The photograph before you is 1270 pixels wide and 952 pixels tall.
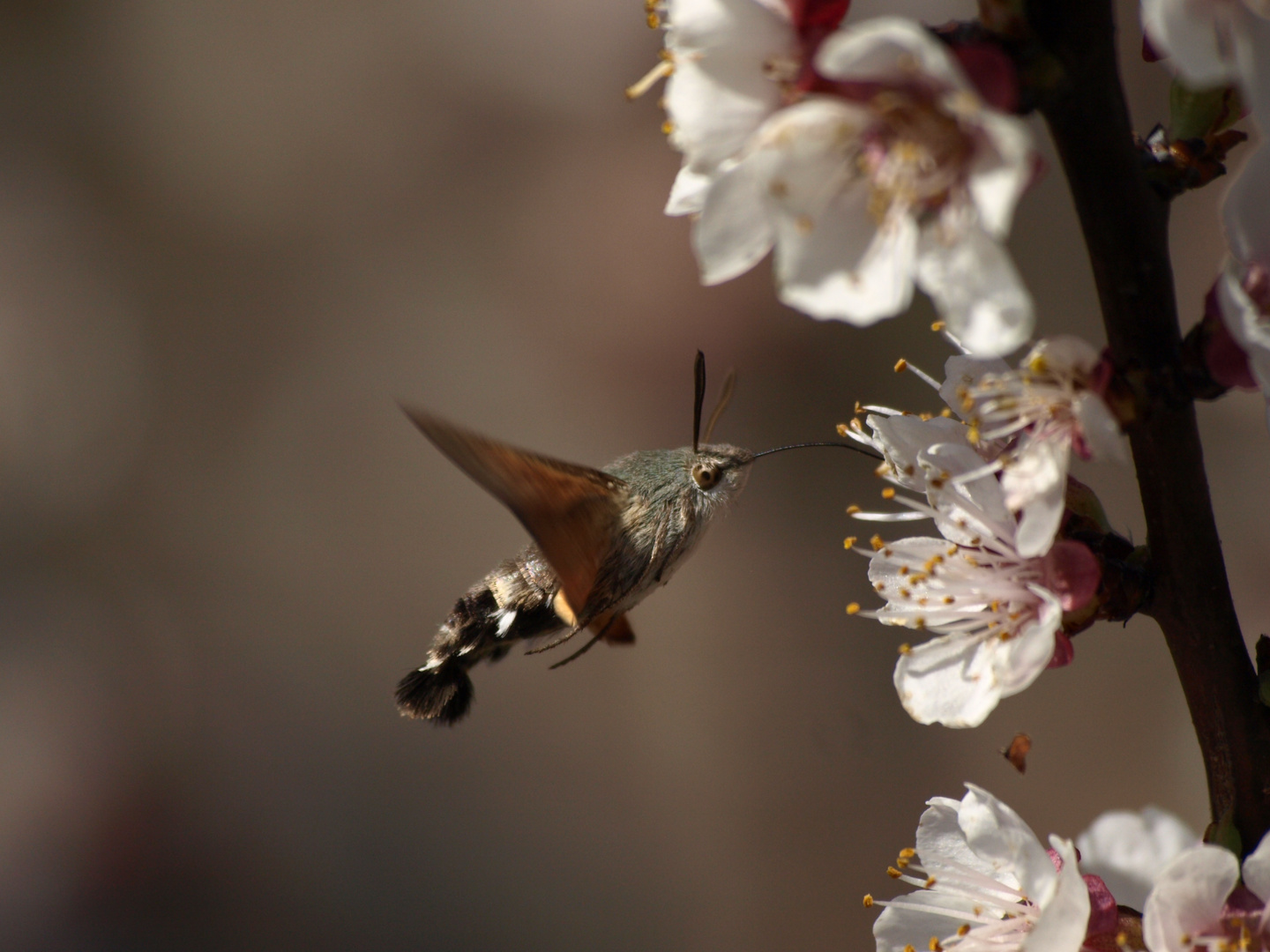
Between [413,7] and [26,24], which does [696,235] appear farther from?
[26,24]

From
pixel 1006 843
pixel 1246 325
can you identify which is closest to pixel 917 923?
pixel 1006 843

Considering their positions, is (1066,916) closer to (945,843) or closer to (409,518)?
(945,843)

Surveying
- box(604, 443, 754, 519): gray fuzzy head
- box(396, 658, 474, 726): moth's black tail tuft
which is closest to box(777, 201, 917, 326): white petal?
box(604, 443, 754, 519): gray fuzzy head

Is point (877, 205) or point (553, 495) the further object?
point (553, 495)

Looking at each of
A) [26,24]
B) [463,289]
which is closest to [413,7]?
[463,289]

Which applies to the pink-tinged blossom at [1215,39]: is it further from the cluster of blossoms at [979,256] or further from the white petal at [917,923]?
the white petal at [917,923]

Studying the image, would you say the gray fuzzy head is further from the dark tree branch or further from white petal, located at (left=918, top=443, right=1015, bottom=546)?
the dark tree branch
